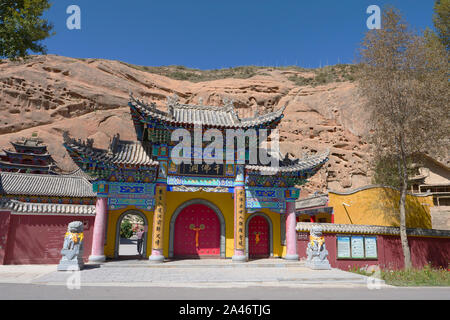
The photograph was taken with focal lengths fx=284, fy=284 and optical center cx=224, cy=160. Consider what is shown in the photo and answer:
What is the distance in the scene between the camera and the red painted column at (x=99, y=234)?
11378mm

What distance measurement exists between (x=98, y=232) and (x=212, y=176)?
5.27 m

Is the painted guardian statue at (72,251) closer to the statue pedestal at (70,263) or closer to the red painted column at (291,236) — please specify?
the statue pedestal at (70,263)

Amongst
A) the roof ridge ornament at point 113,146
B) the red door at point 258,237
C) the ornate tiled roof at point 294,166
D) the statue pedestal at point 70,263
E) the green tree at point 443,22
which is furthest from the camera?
the green tree at point 443,22

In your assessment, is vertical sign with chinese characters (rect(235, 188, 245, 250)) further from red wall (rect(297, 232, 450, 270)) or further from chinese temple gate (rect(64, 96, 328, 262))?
red wall (rect(297, 232, 450, 270))

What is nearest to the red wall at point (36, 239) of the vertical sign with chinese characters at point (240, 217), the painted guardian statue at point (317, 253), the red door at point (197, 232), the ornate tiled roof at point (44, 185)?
the red door at point (197, 232)

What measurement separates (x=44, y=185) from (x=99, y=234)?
13394mm

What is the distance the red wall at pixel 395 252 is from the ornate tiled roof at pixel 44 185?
16759mm

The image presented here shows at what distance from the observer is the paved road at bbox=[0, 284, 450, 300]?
656 centimetres

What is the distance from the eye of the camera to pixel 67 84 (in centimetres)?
3938

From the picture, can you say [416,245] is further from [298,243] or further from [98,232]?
[98,232]

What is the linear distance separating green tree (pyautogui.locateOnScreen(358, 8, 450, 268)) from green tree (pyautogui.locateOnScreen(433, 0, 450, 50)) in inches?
265

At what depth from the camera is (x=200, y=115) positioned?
15188 mm

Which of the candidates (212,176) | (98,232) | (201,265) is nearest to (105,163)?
(98,232)

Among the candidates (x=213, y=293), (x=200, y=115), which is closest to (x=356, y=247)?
(x=213, y=293)
